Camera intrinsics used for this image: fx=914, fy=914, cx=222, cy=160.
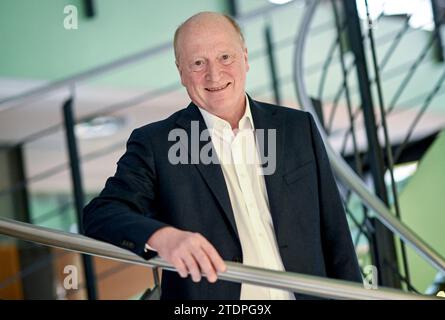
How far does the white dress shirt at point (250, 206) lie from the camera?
5.18 ft

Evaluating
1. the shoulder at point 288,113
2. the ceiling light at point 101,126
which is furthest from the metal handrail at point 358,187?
the ceiling light at point 101,126

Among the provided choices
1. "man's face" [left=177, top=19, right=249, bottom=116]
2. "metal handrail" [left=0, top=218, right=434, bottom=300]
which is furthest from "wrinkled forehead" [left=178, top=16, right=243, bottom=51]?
"metal handrail" [left=0, top=218, right=434, bottom=300]

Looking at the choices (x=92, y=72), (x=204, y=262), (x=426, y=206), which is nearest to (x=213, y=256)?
(x=204, y=262)

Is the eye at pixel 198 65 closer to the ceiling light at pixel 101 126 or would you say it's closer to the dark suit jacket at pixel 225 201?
the dark suit jacket at pixel 225 201

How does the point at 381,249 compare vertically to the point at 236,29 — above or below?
below

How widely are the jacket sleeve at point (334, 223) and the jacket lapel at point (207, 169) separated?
18 cm

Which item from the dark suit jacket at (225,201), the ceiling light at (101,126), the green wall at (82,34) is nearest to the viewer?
the dark suit jacket at (225,201)

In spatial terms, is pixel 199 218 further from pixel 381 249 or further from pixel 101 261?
pixel 101 261

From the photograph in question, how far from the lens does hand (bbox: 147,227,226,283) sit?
1.34m

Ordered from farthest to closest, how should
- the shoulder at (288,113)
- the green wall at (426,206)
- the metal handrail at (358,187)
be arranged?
1. the green wall at (426,206)
2. the metal handrail at (358,187)
3. the shoulder at (288,113)


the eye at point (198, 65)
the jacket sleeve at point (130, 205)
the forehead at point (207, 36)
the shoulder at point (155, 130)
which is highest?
the forehead at point (207, 36)

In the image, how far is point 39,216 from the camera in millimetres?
4348
